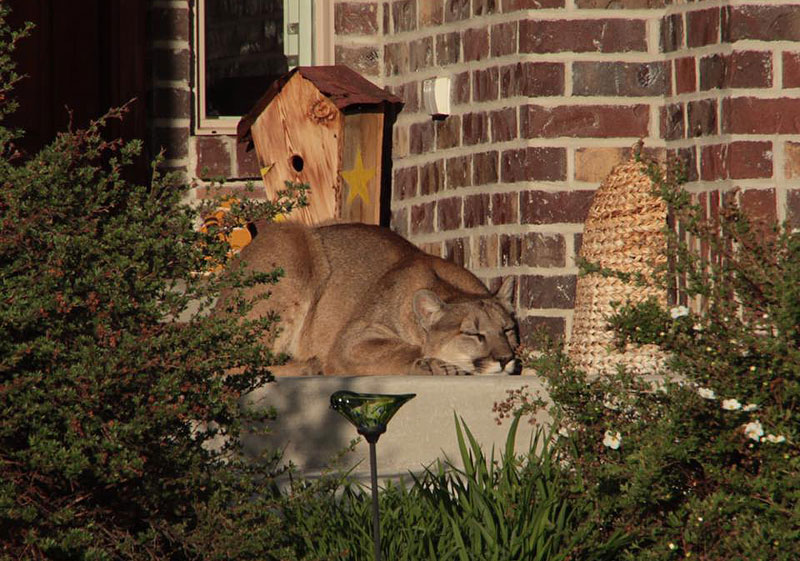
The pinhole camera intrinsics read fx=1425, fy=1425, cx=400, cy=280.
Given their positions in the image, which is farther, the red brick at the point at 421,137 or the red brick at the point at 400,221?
the red brick at the point at 400,221

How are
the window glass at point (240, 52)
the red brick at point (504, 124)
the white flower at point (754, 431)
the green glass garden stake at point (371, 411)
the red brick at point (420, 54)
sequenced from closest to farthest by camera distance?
the white flower at point (754, 431) < the green glass garden stake at point (371, 411) < the red brick at point (504, 124) < the red brick at point (420, 54) < the window glass at point (240, 52)

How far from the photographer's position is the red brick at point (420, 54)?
8961 mm

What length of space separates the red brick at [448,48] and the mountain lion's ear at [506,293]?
1.64 metres

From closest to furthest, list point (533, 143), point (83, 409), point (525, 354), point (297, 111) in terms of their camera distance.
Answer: point (83, 409) < point (525, 354) < point (533, 143) < point (297, 111)

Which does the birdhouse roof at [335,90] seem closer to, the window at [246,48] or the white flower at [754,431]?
the window at [246,48]

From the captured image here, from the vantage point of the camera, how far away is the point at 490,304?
24.9 feet

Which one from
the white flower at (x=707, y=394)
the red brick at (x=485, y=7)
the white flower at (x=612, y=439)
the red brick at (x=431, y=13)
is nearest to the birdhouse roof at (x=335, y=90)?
the red brick at (x=431, y=13)

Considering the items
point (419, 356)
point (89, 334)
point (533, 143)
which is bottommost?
point (419, 356)

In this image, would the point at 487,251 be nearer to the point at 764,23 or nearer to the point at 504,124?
the point at 504,124

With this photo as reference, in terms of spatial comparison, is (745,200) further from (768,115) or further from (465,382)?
(465,382)

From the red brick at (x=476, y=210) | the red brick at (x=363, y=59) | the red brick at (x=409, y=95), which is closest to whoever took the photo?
the red brick at (x=476, y=210)

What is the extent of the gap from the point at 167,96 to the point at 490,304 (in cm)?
315

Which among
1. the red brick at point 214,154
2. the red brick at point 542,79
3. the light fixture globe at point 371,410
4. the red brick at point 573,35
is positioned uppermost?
the red brick at point 573,35

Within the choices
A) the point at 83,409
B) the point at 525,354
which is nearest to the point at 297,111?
the point at 525,354
